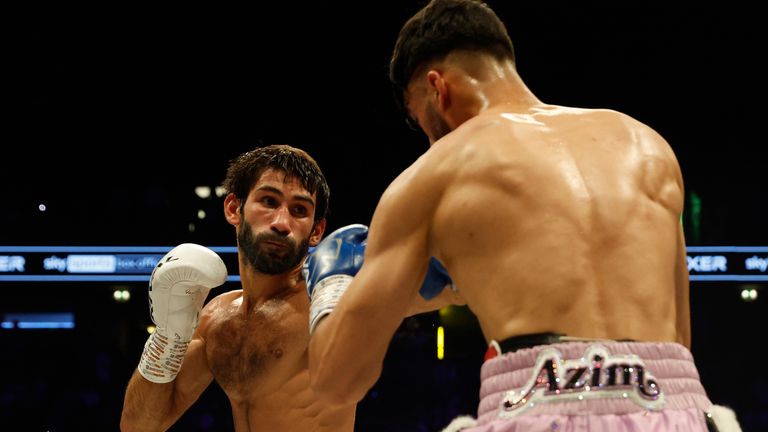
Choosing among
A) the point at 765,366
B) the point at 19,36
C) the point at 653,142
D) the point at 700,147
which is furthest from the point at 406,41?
the point at 765,366

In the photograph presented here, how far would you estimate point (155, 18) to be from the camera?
244 inches

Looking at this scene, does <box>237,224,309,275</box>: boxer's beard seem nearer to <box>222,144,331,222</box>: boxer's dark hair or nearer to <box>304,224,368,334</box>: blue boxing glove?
<box>222,144,331,222</box>: boxer's dark hair

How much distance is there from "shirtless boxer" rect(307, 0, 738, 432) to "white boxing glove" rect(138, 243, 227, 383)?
0.95 metres

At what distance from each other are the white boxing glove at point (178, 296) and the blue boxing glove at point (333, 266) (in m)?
0.75

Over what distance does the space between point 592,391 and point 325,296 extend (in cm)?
56

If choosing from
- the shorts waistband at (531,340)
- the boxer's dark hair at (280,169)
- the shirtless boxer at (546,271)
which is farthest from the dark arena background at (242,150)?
the shorts waistband at (531,340)

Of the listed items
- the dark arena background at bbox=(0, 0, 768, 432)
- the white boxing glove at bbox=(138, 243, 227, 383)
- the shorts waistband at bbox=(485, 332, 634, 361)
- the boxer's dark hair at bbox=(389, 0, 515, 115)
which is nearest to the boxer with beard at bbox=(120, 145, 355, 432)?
A: the white boxing glove at bbox=(138, 243, 227, 383)

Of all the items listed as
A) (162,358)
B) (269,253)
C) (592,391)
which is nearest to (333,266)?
(592,391)

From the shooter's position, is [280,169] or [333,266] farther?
[280,169]

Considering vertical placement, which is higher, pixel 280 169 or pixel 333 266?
pixel 280 169

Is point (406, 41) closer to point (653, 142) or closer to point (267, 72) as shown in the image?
point (653, 142)

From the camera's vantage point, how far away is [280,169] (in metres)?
2.58

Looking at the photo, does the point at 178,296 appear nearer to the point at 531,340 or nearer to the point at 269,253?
the point at 269,253

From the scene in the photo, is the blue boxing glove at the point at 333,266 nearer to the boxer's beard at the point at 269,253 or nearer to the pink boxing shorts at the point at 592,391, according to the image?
the pink boxing shorts at the point at 592,391
